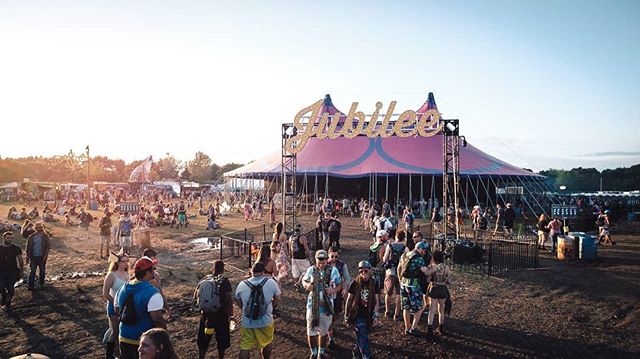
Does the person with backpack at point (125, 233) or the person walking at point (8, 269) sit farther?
the person with backpack at point (125, 233)

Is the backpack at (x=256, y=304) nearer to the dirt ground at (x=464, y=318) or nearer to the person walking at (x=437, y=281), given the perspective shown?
the dirt ground at (x=464, y=318)

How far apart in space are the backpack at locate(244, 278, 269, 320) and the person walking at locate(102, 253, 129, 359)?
1966mm

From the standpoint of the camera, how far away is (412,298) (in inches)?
257

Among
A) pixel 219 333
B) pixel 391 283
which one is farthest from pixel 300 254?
pixel 219 333

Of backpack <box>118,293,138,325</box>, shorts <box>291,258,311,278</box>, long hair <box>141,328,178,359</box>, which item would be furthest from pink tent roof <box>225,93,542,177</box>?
long hair <box>141,328,178,359</box>

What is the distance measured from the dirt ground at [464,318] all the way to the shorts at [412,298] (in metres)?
0.54

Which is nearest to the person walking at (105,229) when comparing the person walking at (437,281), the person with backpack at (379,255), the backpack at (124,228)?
the backpack at (124,228)

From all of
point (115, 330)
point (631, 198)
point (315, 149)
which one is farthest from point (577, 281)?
point (631, 198)

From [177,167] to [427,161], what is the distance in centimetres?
8393

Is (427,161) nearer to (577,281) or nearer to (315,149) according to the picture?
(315,149)

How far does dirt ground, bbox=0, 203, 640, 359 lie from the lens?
20.7ft

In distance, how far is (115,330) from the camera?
548 centimetres

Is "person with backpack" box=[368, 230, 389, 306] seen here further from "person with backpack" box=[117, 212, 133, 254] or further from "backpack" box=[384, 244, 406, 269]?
"person with backpack" box=[117, 212, 133, 254]

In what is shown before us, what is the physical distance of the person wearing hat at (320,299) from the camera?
547 cm
